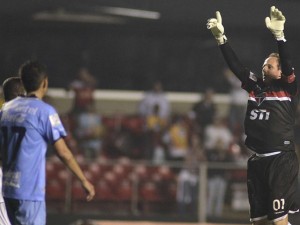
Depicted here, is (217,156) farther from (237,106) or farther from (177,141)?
(237,106)

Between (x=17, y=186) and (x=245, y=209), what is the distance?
920 centimetres

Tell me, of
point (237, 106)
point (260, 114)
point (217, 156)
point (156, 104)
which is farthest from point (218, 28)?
point (237, 106)

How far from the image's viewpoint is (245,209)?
53.6 ft

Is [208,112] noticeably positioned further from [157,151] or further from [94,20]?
[94,20]

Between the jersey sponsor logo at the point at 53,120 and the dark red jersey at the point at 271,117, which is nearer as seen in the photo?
the jersey sponsor logo at the point at 53,120

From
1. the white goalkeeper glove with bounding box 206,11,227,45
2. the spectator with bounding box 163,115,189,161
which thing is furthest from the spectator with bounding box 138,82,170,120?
the white goalkeeper glove with bounding box 206,11,227,45

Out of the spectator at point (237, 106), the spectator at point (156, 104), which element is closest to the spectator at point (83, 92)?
the spectator at point (156, 104)

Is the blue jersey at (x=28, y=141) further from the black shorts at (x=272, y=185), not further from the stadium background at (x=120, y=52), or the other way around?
the stadium background at (x=120, y=52)

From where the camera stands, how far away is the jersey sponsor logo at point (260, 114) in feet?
31.1

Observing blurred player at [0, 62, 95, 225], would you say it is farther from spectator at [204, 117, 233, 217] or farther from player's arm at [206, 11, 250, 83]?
spectator at [204, 117, 233, 217]

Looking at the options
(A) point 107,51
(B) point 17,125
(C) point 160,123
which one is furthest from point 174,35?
(B) point 17,125

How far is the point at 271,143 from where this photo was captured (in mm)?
9438

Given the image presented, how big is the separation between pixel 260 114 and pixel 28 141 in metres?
2.78

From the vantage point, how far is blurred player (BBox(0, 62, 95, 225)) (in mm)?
7535
